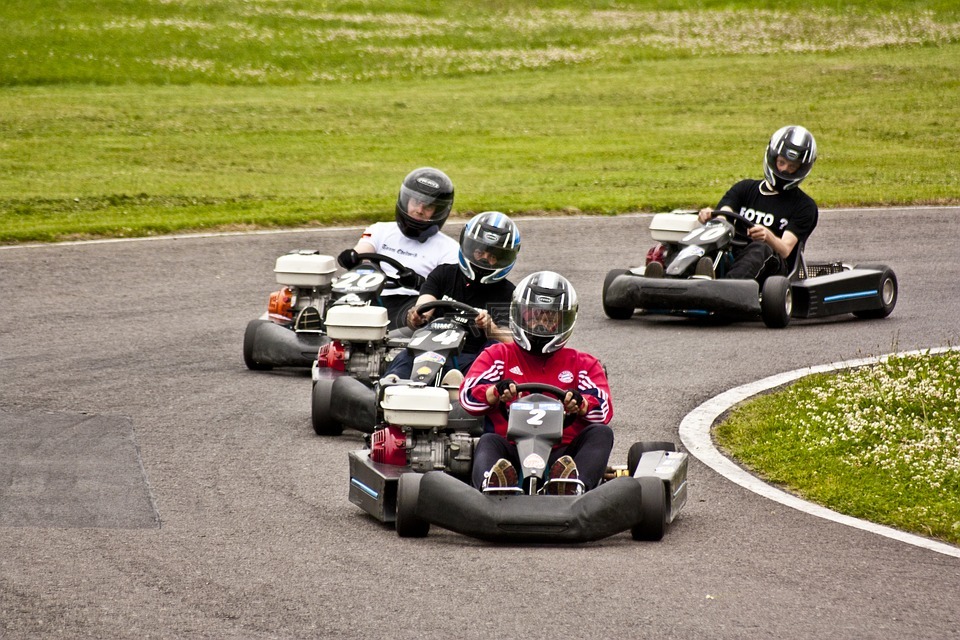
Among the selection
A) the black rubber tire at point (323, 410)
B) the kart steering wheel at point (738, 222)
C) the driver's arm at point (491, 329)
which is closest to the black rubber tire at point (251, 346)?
the black rubber tire at point (323, 410)

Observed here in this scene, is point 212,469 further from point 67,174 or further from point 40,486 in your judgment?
point 67,174

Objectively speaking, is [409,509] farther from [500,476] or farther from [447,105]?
[447,105]

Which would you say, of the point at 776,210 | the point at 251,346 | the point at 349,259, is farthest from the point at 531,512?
the point at 776,210

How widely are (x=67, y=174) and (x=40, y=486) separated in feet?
52.6

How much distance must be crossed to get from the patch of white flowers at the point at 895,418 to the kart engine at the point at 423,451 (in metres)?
2.23

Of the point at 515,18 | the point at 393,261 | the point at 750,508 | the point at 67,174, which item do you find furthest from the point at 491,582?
the point at 515,18

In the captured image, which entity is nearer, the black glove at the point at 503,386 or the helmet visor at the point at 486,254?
the black glove at the point at 503,386

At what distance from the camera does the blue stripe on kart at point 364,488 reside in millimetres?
6816

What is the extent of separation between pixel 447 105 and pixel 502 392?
25504mm

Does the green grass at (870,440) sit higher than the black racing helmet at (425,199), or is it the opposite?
the black racing helmet at (425,199)

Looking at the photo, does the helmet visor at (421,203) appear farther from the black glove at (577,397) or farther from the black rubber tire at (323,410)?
the black glove at (577,397)

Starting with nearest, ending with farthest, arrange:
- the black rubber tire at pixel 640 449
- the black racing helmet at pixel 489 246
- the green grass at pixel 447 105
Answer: the black rubber tire at pixel 640 449 → the black racing helmet at pixel 489 246 → the green grass at pixel 447 105

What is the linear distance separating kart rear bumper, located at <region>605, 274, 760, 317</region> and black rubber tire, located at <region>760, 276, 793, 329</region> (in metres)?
0.08

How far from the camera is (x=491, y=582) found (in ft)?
19.3
